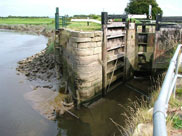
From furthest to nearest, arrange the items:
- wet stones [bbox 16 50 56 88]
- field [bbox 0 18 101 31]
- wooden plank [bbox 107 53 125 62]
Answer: wet stones [bbox 16 50 56 88], field [bbox 0 18 101 31], wooden plank [bbox 107 53 125 62]

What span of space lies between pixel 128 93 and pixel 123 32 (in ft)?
A: 10.1

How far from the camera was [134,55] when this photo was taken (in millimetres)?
10492

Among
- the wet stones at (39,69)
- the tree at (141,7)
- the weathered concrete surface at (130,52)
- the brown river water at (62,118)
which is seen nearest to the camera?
the brown river water at (62,118)

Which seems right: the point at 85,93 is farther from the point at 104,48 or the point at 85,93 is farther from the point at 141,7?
the point at 141,7

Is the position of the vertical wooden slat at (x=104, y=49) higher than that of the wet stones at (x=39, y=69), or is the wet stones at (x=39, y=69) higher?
the vertical wooden slat at (x=104, y=49)

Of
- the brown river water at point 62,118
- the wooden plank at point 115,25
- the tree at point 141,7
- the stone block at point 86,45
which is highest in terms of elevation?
the tree at point 141,7

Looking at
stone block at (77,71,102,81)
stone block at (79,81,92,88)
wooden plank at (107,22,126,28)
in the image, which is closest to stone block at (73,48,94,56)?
stone block at (77,71,102,81)

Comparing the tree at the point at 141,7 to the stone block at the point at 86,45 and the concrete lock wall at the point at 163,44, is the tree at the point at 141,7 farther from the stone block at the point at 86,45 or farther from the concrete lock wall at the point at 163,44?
the stone block at the point at 86,45

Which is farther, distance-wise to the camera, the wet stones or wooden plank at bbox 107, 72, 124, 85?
the wet stones

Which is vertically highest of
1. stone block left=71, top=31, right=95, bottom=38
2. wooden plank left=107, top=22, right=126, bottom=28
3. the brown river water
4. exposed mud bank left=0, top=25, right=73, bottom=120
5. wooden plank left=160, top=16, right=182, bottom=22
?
wooden plank left=160, top=16, right=182, bottom=22

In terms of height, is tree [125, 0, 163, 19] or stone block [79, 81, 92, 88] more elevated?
tree [125, 0, 163, 19]

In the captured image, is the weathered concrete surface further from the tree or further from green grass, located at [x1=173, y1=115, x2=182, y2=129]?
the tree

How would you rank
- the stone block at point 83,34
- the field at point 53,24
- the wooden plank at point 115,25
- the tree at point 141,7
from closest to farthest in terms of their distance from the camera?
1. the stone block at point 83,34
2. the wooden plank at point 115,25
3. the field at point 53,24
4. the tree at point 141,7

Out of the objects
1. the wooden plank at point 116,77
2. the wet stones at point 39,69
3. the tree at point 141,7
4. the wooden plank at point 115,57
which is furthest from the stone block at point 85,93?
the tree at point 141,7
